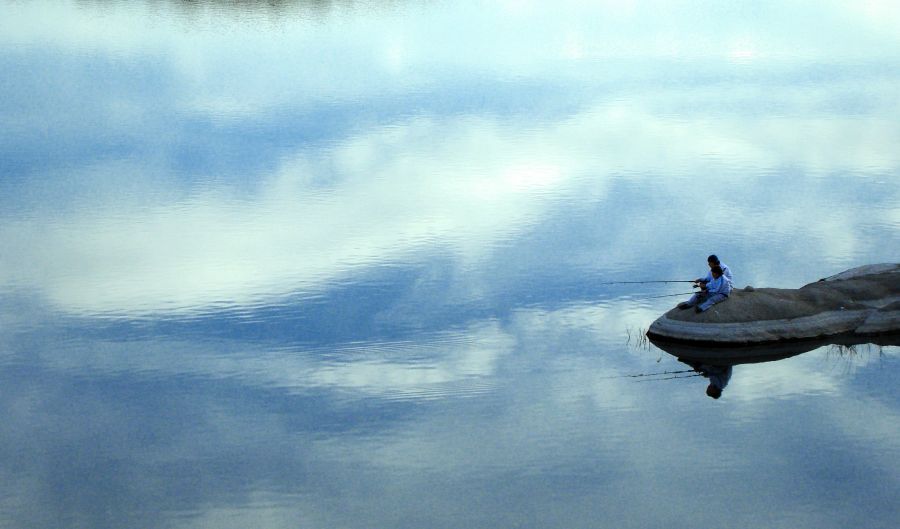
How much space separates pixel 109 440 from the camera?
23.5 metres

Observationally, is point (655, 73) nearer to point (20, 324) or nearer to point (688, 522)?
point (20, 324)

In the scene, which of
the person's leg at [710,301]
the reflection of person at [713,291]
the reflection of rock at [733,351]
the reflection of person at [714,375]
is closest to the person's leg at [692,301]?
the reflection of person at [713,291]

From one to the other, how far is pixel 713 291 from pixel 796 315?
2036 millimetres

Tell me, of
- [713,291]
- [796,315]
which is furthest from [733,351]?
[796,315]

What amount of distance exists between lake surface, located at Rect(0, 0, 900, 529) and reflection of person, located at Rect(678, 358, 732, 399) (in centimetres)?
21

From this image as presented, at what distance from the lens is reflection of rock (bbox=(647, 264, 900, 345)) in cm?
2838

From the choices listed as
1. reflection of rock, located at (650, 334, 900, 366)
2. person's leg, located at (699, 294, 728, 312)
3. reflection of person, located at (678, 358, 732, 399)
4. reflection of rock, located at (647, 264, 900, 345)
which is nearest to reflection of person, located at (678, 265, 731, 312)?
person's leg, located at (699, 294, 728, 312)

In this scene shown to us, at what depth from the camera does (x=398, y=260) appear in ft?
111

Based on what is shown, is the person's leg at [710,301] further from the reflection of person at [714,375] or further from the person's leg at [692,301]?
the reflection of person at [714,375]

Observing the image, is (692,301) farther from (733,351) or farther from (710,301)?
(733,351)

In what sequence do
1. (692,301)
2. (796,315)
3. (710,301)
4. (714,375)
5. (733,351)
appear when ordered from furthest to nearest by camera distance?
1. (796,315)
2. (692,301)
3. (710,301)
4. (733,351)
5. (714,375)

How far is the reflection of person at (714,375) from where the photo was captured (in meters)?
26.6

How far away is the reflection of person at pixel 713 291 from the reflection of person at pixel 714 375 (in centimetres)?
131

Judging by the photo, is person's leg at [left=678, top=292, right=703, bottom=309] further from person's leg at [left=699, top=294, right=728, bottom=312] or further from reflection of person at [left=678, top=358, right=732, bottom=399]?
reflection of person at [left=678, top=358, right=732, bottom=399]
